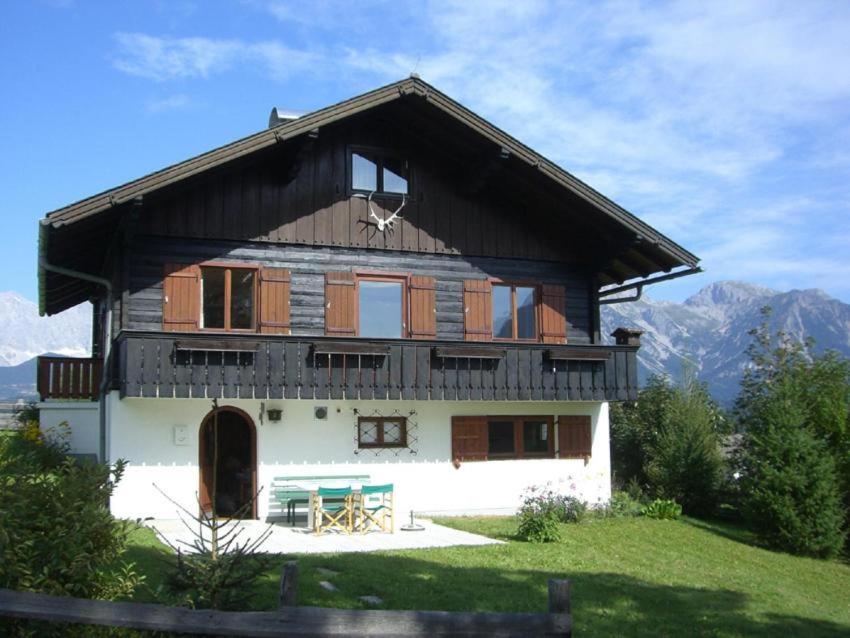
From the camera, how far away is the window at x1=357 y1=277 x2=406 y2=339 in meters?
17.6

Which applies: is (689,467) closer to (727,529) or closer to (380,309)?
(727,529)

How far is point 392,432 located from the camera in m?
17.6

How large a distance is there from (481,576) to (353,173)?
9.25 meters

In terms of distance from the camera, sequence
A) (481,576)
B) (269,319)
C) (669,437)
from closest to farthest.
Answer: (481,576) < (269,319) < (669,437)

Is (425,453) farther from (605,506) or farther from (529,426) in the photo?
(605,506)

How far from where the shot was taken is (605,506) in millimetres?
17844

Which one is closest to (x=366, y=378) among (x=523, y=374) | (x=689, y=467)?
(x=523, y=374)

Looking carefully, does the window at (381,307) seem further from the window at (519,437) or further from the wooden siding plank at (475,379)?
the window at (519,437)

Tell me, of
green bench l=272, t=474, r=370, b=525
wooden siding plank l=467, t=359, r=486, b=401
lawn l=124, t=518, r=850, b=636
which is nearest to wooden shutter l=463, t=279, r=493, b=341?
wooden siding plank l=467, t=359, r=486, b=401

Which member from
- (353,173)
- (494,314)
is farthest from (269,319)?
(494,314)

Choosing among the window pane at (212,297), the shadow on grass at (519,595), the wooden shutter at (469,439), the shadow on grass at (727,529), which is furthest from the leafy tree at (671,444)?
the window pane at (212,297)

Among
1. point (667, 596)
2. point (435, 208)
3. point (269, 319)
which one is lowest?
point (667, 596)

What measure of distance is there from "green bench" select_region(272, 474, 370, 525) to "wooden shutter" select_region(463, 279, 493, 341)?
351cm

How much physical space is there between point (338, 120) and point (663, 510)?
9435mm
